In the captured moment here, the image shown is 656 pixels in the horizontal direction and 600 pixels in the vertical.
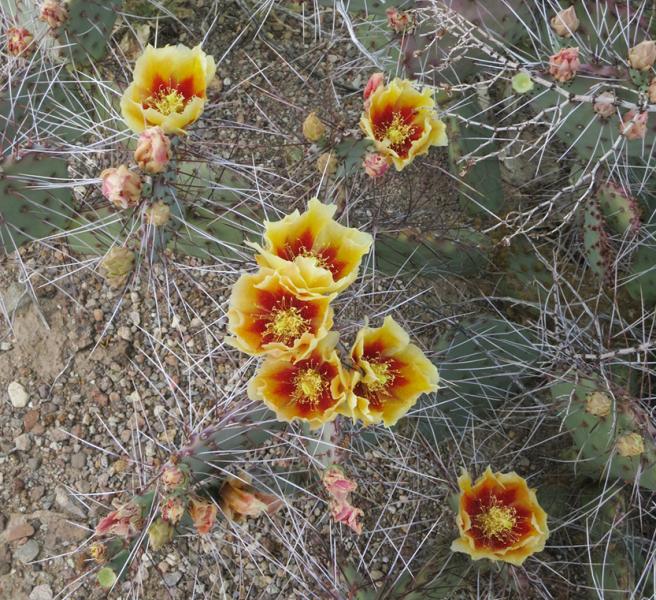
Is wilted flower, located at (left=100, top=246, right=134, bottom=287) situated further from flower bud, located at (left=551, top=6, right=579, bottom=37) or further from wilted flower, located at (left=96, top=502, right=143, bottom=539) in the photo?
flower bud, located at (left=551, top=6, right=579, bottom=37)

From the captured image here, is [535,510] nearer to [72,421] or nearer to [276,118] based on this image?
[72,421]

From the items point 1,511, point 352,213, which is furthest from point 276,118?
point 1,511

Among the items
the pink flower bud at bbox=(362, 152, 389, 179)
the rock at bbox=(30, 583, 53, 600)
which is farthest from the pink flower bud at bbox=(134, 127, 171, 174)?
the rock at bbox=(30, 583, 53, 600)

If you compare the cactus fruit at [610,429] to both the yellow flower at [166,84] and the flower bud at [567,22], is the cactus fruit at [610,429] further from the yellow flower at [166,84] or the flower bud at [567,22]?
the yellow flower at [166,84]

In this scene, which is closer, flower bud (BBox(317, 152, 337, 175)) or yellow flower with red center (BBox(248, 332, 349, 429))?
yellow flower with red center (BBox(248, 332, 349, 429))

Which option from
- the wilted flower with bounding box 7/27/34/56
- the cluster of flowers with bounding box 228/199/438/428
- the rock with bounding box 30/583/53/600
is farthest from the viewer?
the rock with bounding box 30/583/53/600
